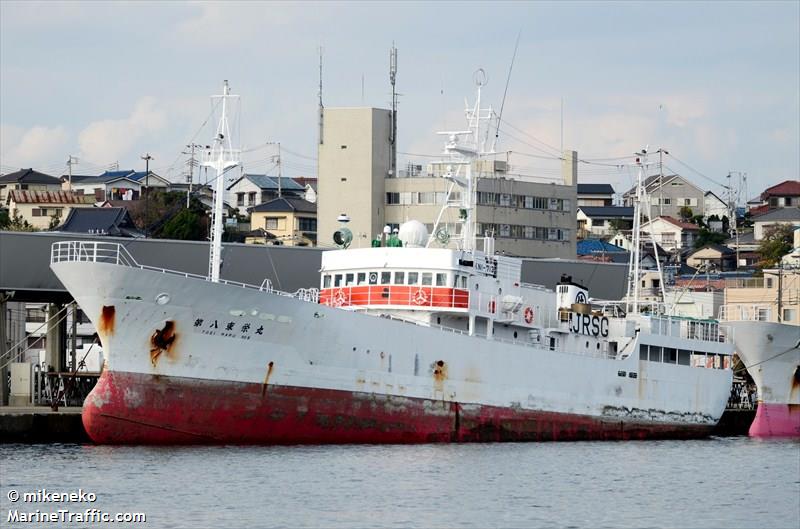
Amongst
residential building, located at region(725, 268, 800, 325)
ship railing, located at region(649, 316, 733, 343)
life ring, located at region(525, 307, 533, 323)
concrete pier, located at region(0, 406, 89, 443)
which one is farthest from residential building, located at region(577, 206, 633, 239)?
concrete pier, located at region(0, 406, 89, 443)

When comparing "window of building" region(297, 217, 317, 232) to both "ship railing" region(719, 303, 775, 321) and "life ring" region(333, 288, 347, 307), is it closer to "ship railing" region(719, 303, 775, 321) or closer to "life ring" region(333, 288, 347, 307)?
"ship railing" region(719, 303, 775, 321)

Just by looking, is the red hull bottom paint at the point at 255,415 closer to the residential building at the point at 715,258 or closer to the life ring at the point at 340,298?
the life ring at the point at 340,298

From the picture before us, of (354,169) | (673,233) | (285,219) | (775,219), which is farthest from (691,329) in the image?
(673,233)

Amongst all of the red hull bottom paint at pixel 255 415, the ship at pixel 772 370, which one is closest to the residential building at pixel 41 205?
the ship at pixel 772 370

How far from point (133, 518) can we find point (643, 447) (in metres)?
23.3

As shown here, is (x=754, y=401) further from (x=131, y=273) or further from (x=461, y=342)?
(x=131, y=273)

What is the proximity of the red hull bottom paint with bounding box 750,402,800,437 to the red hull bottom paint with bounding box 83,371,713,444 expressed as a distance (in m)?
17.6

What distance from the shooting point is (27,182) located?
112 m

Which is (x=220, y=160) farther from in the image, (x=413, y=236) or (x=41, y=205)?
(x=41, y=205)

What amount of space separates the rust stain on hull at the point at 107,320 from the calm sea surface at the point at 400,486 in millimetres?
3111

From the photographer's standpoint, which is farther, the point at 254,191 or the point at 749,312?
the point at 254,191

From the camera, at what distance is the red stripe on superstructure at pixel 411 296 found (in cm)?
4356

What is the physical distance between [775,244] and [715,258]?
669cm

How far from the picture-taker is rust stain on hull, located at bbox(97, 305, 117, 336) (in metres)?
37.6
